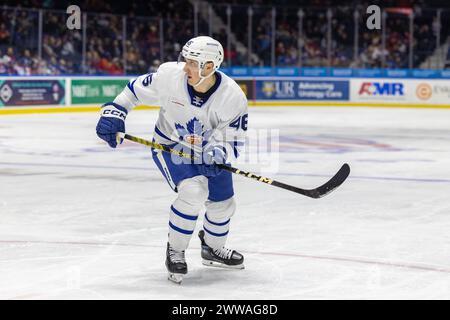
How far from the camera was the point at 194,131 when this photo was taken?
4238 mm

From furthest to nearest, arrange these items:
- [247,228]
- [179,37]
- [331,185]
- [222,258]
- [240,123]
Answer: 1. [179,37]
2. [247,228]
3. [331,185]
4. [222,258]
5. [240,123]

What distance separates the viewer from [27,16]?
18016mm

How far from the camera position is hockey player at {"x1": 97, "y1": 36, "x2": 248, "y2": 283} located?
13.4 feet

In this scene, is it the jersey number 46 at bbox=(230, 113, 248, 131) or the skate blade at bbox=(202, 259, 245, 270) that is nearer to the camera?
the jersey number 46 at bbox=(230, 113, 248, 131)

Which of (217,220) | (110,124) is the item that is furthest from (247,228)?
(110,124)

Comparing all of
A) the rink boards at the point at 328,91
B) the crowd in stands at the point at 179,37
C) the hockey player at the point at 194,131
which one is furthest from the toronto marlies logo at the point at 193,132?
the rink boards at the point at 328,91

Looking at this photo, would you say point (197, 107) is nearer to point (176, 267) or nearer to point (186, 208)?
point (186, 208)

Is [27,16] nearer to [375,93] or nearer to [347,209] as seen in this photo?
[375,93]

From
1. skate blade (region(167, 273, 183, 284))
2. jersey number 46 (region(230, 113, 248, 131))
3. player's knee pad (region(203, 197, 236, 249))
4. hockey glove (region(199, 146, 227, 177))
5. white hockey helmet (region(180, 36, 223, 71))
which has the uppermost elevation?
white hockey helmet (region(180, 36, 223, 71))

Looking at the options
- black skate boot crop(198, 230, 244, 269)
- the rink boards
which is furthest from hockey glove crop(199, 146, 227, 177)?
the rink boards

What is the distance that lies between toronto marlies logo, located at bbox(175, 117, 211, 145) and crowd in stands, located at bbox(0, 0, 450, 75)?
14132 millimetres

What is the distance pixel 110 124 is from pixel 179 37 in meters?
18.1

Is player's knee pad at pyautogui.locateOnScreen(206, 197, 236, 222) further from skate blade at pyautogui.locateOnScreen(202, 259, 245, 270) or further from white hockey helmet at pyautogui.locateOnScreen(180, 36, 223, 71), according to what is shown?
white hockey helmet at pyautogui.locateOnScreen(180, 36, 223, 71)
